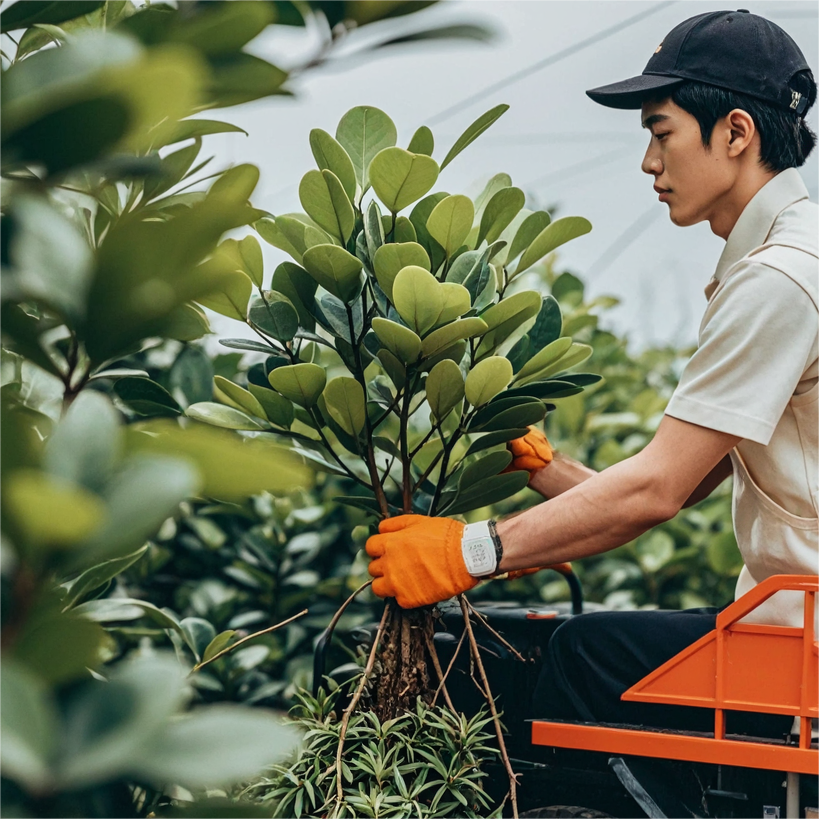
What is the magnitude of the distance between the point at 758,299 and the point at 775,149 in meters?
0.38

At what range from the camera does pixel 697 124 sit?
1558 millimetres

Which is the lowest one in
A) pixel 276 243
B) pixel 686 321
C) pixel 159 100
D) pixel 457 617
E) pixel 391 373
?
pixel 686 321

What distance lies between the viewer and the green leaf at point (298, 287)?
1.31m

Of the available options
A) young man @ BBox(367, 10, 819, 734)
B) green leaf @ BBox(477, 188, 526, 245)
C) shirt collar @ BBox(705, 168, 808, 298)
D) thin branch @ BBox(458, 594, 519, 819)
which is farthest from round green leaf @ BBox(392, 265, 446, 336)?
shirt collar @ BBox(705, 168, 808, 298)

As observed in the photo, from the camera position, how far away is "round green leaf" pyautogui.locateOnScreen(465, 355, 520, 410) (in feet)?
3.92

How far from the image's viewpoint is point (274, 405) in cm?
130

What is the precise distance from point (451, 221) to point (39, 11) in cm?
78

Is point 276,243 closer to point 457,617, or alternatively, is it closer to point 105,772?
point 457,617

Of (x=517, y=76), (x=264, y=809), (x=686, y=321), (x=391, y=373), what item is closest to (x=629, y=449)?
(x=686, y=321)

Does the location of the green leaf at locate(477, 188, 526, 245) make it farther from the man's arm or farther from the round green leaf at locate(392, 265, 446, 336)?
the man's arm

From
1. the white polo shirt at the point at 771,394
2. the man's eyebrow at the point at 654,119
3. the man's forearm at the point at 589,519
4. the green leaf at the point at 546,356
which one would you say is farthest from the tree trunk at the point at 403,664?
the man's eyebrow at the point at 654,119

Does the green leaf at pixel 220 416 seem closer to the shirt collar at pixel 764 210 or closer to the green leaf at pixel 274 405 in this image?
the green leaf at pixel 274 405

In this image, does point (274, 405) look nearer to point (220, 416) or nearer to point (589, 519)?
point (220, 416)

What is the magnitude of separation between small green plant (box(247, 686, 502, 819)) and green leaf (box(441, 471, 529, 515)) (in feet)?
0.97
